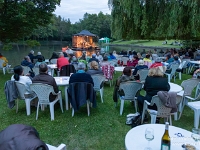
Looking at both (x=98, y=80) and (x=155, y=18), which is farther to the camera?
(x=155, y=18)

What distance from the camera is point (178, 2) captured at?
23.9ft

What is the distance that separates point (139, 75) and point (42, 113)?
9.56ft

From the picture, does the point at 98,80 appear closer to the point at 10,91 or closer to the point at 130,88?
the point at 130,88

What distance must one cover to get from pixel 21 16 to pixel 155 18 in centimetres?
560

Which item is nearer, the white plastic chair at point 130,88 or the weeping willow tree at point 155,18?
the white plastic chair at point 130,88

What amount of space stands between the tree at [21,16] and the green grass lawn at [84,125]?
154 inches

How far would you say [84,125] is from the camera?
10.6ft

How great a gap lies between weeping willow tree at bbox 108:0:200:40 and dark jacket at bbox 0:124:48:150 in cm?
738

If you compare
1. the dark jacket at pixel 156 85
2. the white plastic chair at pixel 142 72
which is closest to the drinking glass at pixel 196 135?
the dark jacket at pixel 156 85

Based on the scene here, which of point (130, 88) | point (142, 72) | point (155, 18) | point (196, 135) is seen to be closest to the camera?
point (196, 135)

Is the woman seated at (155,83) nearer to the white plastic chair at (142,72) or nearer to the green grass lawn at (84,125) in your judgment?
the green grass lawn at (84,125)

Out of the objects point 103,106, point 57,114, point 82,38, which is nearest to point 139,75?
point 103,106

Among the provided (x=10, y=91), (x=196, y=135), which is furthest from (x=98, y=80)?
(x=196, y=135)

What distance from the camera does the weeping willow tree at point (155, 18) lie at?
7.27 meters
